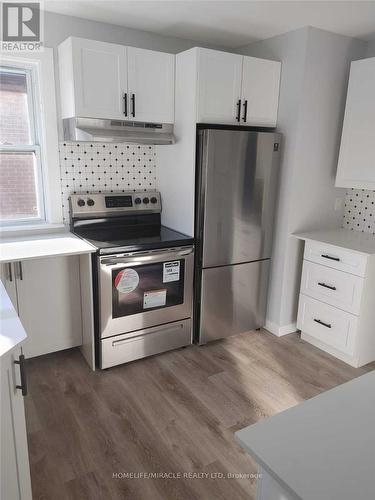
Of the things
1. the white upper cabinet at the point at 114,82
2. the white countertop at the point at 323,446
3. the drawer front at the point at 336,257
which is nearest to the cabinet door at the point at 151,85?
the white upper cabinet at the point at 114,82

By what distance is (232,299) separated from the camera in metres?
3.03

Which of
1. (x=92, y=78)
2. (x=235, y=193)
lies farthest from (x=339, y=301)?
(x=92, y=78)

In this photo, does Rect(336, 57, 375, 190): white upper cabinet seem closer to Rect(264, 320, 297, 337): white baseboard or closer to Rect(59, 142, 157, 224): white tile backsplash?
Rect(264, 320, 297, 337): white baseboard

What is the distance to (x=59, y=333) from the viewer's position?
8.95ft

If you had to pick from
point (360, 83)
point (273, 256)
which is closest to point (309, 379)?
point (273, 256)

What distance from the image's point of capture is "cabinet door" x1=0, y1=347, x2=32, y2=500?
1.14 m

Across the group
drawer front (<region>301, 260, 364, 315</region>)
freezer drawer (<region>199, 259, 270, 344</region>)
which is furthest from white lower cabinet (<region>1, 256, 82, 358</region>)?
drawer front (<region>301, 260, 364, 315</region>)

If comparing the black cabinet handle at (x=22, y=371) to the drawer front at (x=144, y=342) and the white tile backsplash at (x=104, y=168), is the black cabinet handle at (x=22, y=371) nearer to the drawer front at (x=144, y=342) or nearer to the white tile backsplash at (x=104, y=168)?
the drawer front at (x=144, y=342)

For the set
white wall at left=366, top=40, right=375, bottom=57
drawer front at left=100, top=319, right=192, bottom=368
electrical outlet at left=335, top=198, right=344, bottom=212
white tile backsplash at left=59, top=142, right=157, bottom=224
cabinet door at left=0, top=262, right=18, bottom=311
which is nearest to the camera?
cabinet door at left=0, top=262, right=18, bottom=311

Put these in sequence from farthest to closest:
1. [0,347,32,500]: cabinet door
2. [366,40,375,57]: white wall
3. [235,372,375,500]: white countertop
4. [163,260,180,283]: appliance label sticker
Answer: [366,40,375,57]: white wall → [163,260,180,283]: appliance label sticker → [0,347,32,500]: cabinet door → [235,372,375,500]: white countertop

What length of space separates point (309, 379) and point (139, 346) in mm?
1204

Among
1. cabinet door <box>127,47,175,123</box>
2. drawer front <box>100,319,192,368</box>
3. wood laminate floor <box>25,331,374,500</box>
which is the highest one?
cabinet door <box>127,47,175,123</box>

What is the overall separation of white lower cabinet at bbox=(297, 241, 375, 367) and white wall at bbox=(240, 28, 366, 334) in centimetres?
18

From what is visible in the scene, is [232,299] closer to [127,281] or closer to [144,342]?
[144,342]
